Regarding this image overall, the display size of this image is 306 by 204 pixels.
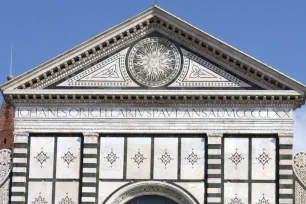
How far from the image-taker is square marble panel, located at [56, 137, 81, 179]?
36.9m

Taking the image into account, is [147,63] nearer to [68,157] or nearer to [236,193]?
[68,157]

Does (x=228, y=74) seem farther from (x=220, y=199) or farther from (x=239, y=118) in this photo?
(x=220, y=199)

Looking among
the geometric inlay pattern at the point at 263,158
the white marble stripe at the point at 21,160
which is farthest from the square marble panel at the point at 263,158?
the white marble stripe at the point at 21,160

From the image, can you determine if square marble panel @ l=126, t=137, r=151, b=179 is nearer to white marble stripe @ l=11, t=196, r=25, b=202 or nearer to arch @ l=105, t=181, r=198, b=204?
arch @ l=105, t=181, r=198, b=204

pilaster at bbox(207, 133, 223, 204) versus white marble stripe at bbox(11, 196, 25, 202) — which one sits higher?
pilaster at bbox(207, 133, 223, 204)

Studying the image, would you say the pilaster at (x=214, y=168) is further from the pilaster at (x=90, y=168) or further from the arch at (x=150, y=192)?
the pilaster at (x=90, y=168)

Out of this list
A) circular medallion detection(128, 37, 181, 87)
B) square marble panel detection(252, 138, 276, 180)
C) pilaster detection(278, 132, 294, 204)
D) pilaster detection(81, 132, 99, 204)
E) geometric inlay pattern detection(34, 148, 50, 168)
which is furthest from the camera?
circular medallion detection(128, 37, 181, 87)

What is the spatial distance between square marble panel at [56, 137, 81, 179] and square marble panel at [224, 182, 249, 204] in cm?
465

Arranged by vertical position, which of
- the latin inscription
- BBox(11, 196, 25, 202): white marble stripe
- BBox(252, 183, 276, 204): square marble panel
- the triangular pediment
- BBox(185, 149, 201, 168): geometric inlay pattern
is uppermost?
the triangular pediment

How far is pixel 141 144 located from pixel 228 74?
3.50 metres

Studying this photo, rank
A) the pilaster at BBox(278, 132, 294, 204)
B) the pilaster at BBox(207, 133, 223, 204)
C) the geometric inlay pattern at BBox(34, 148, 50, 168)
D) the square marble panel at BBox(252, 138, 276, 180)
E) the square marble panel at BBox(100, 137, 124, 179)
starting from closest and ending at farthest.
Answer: the pilaster at BBox(278, 132, 294, 204), the pilaster at BBox(207, 133, 223, 204), the square marble panel at BBox(252, 138, 276, 180), the square marble panel at BBox(100, 137, 124, 179), the geometric inlay pattern at BBox(34, 148, 50, 168)

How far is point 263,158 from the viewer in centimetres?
3662

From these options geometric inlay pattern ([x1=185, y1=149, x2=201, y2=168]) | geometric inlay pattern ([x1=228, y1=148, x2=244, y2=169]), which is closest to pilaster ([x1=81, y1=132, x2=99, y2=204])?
geometric inlay pattern ([x1=185, y1=149, x2=201, y2=168])

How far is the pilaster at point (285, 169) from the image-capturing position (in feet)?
119
